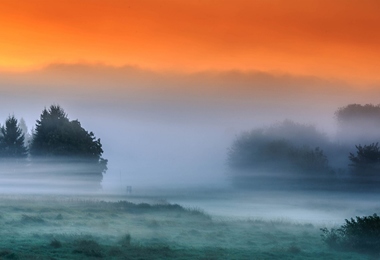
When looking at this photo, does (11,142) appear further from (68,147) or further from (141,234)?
(141,234)

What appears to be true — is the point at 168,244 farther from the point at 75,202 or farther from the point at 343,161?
the point at 343,161

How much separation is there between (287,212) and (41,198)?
71.2ft

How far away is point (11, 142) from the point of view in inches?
3775

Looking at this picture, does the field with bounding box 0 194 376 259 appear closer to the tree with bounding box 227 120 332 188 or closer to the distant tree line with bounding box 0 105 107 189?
the distant tree line with bounding box 0 105 107 189

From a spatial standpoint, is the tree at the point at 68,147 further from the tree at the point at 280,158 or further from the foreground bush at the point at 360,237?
the foreground bush at the point at 360,237

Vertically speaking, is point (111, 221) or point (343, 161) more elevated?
point (343, 161)

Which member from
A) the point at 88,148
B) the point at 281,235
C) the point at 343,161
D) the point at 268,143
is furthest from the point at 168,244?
the point at 268,143

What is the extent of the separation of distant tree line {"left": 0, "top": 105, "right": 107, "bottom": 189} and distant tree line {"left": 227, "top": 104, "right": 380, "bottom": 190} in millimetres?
19364

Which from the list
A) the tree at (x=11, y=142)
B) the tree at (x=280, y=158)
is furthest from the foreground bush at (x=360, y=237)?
the tree at (x=11, y=142)

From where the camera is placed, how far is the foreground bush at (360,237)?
36.3 m

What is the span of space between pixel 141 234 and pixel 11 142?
58.4 metres

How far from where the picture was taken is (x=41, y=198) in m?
64.9

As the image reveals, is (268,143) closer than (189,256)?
Result: No

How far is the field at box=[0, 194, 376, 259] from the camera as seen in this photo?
32.7m
